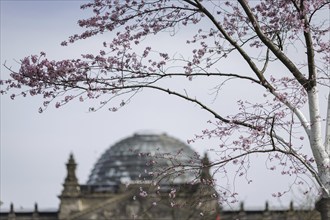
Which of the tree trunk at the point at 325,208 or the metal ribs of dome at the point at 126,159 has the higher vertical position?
the metal ribs of dome at the point at 126,159

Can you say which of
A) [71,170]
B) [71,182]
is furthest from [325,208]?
[71,170]

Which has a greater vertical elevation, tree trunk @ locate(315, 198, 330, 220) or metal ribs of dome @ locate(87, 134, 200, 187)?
metal ribs of dome @ locate(87, 134, 200, 187)

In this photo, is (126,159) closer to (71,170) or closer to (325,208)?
(71,170)

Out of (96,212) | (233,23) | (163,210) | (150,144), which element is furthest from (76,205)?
(233,23)

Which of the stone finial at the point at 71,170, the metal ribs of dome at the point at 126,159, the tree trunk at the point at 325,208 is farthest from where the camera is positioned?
the metal ribs of dome at the point at 126,159

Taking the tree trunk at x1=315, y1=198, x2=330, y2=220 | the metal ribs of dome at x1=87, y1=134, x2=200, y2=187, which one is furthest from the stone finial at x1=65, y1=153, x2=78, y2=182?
the tree trunk at x1=315, y1=198, x2=330, y2=220

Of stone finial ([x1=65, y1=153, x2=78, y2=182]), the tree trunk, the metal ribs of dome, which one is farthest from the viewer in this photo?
the metal ribs of dome

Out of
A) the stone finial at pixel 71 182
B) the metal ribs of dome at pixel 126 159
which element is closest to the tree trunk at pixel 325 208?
the stone finial at pixel 71 182

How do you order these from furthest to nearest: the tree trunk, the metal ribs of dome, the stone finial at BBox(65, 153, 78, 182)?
the metal ribs of dome
the stone finial at BBox(65, 153, 78, 182)
the tree trunk

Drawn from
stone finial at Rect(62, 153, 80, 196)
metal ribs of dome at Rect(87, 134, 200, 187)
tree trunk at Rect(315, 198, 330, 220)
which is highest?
metal ribs of dome at Rect(87, 134, 200, 187)

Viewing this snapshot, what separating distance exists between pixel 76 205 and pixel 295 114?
71754mm

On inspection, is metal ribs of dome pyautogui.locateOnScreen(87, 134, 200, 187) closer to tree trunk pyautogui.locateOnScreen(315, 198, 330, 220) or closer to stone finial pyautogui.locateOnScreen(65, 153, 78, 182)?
stone finial pyautogui.locateOnScreen(65, 153, 78, 182)

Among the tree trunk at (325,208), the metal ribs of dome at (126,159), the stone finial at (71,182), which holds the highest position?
the metal ribs of dome at (126,159)

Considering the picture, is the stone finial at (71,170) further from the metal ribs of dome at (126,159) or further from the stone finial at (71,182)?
the metal ribs of dome at (126,159)
